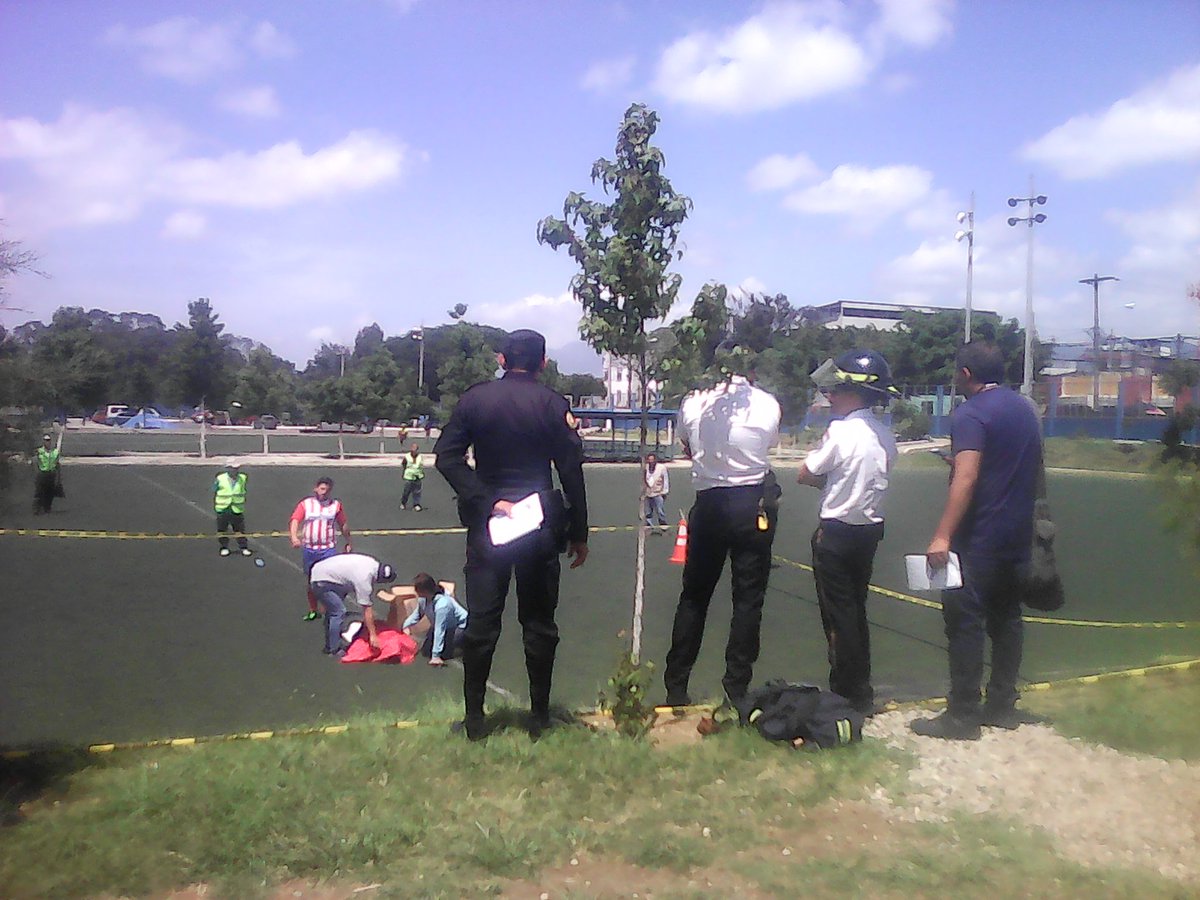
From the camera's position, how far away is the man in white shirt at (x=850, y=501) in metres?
4.92

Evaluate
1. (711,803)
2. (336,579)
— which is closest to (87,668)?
(336,579)

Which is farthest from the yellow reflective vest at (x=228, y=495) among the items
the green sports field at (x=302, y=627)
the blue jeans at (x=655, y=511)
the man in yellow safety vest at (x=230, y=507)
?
the blue jeans at (x=655, y=511)

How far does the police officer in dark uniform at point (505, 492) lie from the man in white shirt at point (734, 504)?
0.75 m

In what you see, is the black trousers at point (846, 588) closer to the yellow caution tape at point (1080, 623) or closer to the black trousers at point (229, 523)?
the yellow caution tape at point (1080, 623)

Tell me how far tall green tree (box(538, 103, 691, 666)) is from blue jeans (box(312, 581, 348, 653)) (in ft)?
11.9

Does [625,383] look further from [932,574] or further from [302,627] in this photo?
[302,627]

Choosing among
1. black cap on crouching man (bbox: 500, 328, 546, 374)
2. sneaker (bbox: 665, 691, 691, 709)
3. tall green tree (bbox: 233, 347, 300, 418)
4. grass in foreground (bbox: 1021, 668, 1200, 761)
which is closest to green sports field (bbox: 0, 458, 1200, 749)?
grass in foreground (bbox: 1021, 668, 1200, 761)

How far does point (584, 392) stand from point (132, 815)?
5.74m

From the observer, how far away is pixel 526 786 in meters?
3.92

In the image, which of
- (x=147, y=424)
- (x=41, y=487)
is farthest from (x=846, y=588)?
(x=147, y=424)

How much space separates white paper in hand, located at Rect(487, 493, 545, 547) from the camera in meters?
4.32

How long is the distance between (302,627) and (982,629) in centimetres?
649

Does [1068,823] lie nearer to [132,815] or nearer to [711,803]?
[711,803]

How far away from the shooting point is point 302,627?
30.8 ft
